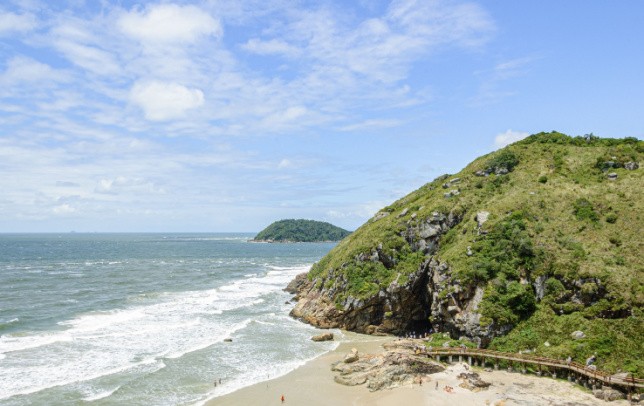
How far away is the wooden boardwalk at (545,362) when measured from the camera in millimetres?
32750

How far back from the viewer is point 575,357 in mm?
37094

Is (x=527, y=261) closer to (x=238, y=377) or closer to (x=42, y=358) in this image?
(x=238, y=377)

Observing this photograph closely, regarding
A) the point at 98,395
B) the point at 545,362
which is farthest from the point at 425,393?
the point at 98,395

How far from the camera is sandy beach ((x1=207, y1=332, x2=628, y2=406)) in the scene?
108ft

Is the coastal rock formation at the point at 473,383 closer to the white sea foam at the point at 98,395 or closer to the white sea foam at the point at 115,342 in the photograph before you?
the white sea foam at the point at 115,342

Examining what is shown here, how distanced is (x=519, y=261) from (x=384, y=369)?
19.8 m

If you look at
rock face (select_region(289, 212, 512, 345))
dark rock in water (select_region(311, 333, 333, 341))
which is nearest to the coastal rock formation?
rock face (select_region(289, 212, 512, 345))

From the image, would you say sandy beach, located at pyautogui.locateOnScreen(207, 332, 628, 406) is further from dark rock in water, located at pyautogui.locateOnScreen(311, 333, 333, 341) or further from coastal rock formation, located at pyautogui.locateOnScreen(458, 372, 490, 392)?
dark rock in water, located at pyautogui.locateOnScreen(311, 333, 333, 341)

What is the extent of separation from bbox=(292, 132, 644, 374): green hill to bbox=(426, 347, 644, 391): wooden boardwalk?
4.66 feet

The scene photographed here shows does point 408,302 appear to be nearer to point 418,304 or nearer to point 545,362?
point 418,304

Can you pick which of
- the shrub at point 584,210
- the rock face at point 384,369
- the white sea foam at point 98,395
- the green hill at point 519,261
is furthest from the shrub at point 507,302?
the white sea foam at point 98,395

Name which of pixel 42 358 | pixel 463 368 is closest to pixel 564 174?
pixel 463 368

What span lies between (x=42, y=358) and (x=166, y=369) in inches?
512

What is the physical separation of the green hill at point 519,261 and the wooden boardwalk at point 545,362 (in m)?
1.42
